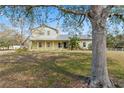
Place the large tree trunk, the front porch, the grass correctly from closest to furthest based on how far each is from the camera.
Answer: the large tree trunk → the grass → the front porch

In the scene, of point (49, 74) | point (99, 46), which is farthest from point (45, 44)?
point (99, 46)

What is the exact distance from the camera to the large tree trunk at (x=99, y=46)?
286 inches

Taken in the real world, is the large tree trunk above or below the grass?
above

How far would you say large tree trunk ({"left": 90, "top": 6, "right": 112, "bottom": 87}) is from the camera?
23.8 ft

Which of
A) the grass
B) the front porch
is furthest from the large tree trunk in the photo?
the front porch

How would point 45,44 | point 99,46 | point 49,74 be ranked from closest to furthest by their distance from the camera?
point 99,46 < point 49,74 < point 45,44

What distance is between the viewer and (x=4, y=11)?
8.17 metres

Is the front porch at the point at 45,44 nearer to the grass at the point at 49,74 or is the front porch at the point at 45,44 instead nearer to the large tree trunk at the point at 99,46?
the grass at the point at 49,74

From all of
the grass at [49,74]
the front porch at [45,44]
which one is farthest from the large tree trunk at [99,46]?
the front porch at [45,44]

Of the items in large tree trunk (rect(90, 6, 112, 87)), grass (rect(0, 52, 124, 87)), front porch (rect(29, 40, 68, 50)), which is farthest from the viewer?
front porch (rect(29, 40, 68, 50))

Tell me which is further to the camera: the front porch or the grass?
the front porch

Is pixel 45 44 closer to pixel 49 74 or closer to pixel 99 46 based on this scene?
pixel 49 74

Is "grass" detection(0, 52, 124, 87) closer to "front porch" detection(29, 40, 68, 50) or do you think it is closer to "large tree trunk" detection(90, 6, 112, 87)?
"large tree trunk" detection(90, 6, 112, 87)

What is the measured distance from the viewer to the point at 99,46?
7.40 metres
